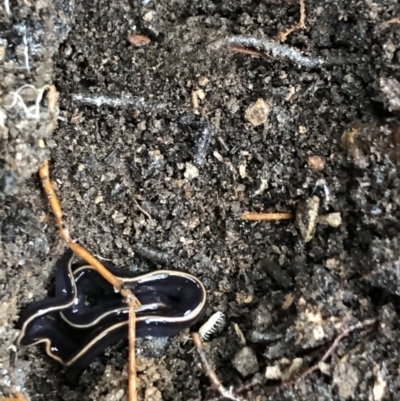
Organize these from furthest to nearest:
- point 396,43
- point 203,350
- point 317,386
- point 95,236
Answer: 1. point 95,236
2. point 203,350
3. point 396,43
4. point 317,386

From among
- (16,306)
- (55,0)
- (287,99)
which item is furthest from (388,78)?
(16,306)

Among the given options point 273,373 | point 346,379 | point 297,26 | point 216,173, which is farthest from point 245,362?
point 297,26

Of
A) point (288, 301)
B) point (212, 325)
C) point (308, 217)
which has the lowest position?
point (212, 325)

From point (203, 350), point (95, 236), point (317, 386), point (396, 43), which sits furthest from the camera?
point (95, 236)

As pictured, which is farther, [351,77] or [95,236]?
[95,236]

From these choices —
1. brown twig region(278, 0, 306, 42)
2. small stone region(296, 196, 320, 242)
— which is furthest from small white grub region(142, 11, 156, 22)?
small stone region(296, 196, 320, 242)

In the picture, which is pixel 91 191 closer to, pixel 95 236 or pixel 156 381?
pixel 95 236

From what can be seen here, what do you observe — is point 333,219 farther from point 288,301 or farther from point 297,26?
point 297,26

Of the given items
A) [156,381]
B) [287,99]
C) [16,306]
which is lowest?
[156,381]
